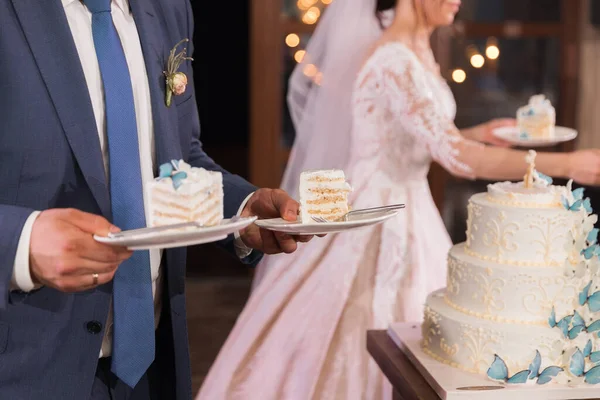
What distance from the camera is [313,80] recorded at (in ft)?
12.4

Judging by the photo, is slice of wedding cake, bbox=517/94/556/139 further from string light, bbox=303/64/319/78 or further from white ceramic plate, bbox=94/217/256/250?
white ceramic plate, bbox=94/217/256/250

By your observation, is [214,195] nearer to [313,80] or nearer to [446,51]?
[313,80]

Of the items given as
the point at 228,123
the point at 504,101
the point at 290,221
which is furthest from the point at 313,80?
the point at 228,123

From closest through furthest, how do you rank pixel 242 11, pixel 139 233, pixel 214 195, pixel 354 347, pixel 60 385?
pixel 139 233 → pixel 214 195 → pixel 60 385 → pixel 354 347 → pixel 242 11

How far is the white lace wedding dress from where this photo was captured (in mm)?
3193

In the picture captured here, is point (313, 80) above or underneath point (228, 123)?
above

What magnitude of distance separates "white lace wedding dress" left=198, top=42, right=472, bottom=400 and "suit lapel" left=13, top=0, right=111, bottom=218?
188cm

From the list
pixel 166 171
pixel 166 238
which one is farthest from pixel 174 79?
pixel 166 238

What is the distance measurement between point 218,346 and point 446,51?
6.06 feet

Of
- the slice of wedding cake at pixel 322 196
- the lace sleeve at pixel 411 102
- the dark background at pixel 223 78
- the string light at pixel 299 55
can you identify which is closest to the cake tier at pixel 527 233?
the slice of wedding cake at pixel 322 196

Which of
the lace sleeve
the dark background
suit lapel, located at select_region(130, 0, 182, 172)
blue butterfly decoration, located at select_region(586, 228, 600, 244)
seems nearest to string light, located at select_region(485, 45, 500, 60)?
the lace sleeve

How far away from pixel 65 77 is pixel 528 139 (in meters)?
2.69

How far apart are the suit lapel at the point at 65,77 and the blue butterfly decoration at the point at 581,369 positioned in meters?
1.22

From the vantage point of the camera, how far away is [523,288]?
84.3 inches
